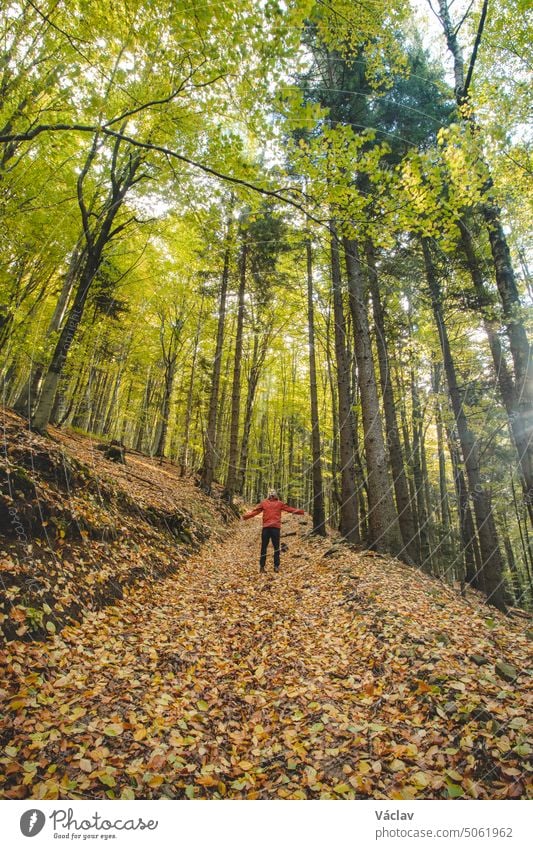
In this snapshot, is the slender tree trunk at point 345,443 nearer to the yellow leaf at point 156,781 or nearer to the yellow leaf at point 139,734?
the yellow leaf at point 139,734

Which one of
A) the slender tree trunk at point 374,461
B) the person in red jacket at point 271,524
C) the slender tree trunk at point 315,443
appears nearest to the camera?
the person in red jacket at point 271,524

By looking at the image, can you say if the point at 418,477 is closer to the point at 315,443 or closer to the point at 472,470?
the point at 472,470

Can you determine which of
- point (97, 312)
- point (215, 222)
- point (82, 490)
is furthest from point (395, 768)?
point (97, 312)

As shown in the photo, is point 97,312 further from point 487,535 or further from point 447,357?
point 487,535

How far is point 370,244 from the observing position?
11984 millimetres

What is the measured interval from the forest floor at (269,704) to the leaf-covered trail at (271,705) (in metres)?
0.01

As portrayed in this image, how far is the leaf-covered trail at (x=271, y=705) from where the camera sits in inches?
112

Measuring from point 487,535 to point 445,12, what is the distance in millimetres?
12559

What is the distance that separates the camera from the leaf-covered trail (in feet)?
9.30

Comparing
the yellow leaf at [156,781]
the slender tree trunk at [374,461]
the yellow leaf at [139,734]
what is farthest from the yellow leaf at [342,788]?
the slender tree trunk at [374,461]

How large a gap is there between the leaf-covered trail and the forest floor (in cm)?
1

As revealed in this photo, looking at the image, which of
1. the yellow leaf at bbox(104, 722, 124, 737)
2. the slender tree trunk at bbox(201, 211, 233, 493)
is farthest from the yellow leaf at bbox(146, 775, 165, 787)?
the slender tree trunk at bbox(201, 211, 233, 493)

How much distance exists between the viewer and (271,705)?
3.84 m

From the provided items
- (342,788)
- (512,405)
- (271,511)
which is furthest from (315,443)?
(342,788)
